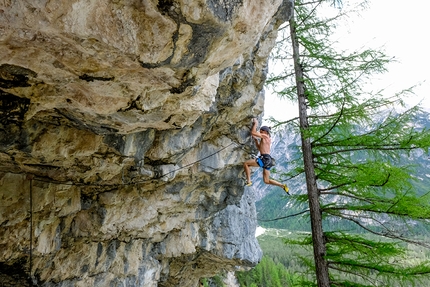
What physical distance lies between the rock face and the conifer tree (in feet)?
5.26

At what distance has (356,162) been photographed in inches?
263

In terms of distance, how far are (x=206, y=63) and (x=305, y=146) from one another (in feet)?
15.6

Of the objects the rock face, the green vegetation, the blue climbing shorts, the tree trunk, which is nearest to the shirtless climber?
the blue climbing shorts

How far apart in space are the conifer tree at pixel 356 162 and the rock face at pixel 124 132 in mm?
1604

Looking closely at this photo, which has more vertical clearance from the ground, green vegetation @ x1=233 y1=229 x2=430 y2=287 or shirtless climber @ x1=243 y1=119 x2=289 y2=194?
shirtless climber @ x1=243 y1=119 x2=289 y2=194

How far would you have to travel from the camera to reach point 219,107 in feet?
18.5

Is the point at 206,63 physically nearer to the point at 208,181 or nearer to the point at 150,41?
the point at 150,41

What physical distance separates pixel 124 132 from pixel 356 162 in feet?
16.8

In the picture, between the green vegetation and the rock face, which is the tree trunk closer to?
the green vegetation

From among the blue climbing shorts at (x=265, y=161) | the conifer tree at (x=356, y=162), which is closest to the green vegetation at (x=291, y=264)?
the conifer tree at (x=356, y=162)

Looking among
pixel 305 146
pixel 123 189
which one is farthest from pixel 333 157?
pixel 123 189

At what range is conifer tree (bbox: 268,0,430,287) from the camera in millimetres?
5426

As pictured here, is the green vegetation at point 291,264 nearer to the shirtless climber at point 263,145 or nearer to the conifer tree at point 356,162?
the conifer tree at point 356,162

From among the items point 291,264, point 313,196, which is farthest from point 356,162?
point 291,264
